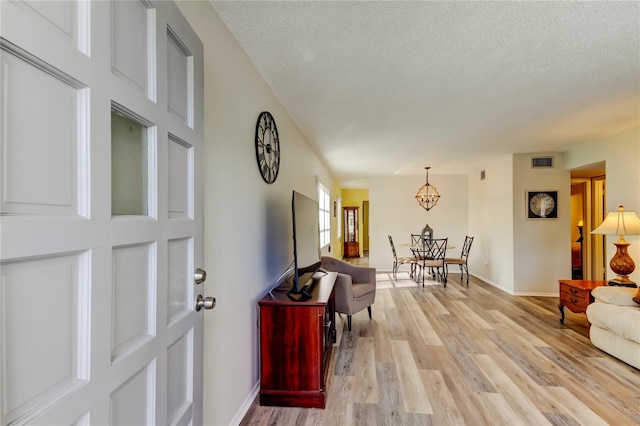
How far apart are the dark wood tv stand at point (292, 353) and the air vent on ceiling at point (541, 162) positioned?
499 cm

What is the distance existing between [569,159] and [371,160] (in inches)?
124

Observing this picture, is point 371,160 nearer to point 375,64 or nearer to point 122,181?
point 375,64

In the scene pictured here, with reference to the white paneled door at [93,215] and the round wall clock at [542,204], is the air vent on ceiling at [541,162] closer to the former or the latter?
the round wall clock at [542,204]

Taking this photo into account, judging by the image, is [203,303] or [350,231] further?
[350,231]

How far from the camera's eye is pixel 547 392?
2418 mm

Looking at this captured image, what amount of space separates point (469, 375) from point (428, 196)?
4.74 meters

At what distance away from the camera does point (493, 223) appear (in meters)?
6.35

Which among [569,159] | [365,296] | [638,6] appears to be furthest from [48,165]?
[569,159]

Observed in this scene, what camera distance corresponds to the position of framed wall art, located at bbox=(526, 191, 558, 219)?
5.39 metres

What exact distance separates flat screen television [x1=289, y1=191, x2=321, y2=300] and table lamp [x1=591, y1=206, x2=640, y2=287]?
129 inches

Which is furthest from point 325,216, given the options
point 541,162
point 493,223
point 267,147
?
point 267,147

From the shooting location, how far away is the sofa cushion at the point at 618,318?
268cm

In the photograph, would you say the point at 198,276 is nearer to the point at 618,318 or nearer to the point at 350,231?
the point at 618,318

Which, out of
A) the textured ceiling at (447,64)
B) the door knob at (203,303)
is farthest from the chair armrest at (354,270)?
the door knob at (203,303)
